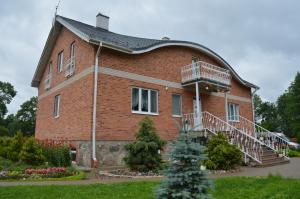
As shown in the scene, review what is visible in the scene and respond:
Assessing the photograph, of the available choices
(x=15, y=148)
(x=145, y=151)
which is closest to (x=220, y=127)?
(x=145, y=151)

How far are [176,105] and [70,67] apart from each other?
6168 mm

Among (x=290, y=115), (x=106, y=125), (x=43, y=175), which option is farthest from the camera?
(x=290, y=115)

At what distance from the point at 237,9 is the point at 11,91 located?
51.8 meters

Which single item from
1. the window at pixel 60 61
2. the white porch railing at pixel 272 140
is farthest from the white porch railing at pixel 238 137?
the window at pixel 60 61

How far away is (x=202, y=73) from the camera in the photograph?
15.2 metres

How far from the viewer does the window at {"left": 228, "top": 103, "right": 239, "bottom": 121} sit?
64.5ft

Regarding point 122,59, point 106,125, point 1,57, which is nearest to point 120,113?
point 106,125

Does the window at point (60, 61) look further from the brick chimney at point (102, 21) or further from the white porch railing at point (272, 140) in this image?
the white porch railing at point (272, 140)

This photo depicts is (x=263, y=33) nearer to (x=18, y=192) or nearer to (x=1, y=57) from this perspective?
(x=18, y=192)

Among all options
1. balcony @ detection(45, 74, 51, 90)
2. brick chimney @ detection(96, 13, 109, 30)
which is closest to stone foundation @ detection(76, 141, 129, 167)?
balcony @ detection(45, 74, 51, 90)

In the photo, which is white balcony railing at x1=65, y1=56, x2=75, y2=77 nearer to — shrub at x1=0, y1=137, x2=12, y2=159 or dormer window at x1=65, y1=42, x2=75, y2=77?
dormer window at x1=65, y1=42, x2=75, y2=77

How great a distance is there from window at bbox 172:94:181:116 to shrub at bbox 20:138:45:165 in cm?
721

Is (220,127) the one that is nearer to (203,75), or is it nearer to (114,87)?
(203,75)

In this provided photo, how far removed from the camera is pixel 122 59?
1370 cm
